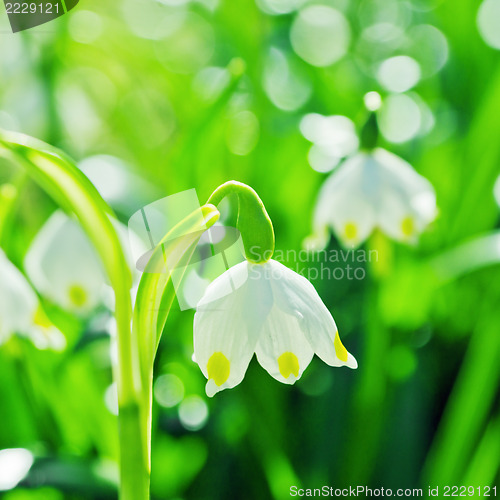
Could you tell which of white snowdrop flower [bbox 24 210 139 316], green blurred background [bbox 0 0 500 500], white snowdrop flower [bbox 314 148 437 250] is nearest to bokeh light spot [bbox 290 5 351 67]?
green blurred background [bbox 0 0 500 500]

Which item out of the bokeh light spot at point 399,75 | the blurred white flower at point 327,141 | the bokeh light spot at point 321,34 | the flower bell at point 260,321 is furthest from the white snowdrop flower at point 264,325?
the bokeh light spot at point 321,34

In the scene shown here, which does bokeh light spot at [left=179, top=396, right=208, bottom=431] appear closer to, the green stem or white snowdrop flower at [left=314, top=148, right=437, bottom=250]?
white snowdrop flower at [left=314, top=148, right=437, bottom=250]

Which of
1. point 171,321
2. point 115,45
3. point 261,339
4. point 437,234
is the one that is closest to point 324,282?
point 171,321

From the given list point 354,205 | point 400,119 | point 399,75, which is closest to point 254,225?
point 354,205

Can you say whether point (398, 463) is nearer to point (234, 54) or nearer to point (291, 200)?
point (291, 200)

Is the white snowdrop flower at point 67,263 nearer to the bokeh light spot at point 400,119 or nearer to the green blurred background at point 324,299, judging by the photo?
the green blurred background at point 324,299

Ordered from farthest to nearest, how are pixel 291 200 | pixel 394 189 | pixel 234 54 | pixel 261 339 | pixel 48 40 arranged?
pixel 234 54 → pixel 48 40 → pixel 291 200 → pixel 394 189 → pixel 261 339
